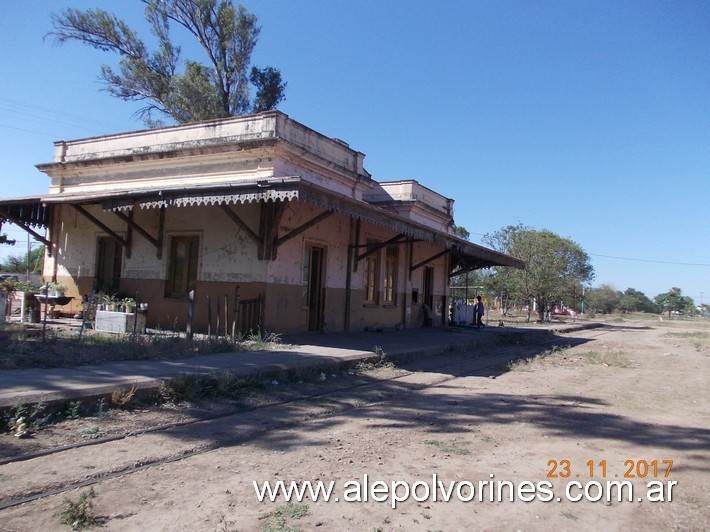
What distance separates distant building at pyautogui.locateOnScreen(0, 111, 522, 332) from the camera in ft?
42.4

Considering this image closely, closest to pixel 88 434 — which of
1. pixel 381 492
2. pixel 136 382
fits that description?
pixel 136 382

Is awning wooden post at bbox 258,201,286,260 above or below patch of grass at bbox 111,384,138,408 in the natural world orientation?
above

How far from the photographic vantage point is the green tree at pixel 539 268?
38.4 meters

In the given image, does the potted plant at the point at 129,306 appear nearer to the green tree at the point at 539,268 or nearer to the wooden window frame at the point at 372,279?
the wooden window frame at the point at 372,279

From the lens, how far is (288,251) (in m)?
13.8

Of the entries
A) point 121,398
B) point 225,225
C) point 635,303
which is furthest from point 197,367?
point 635,303

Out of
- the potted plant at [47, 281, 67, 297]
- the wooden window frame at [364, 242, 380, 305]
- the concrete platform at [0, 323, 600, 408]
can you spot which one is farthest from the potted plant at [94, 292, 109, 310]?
the wooden window frame at [364, 242, 380, 305]

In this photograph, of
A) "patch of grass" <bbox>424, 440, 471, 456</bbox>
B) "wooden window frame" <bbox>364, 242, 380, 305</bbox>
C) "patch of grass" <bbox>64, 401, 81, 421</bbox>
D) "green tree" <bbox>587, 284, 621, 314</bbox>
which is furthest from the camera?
"green tree" <bbox>587, 284, 621, 314</bbox>

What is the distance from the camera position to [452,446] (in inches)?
212

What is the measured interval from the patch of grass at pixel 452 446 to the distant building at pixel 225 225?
6.36 meters

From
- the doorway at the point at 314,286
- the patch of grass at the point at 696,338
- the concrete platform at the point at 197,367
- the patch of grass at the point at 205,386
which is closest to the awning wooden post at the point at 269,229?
the doorway at the point at 314,286

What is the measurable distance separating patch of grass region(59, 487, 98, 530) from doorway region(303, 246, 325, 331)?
11.4m

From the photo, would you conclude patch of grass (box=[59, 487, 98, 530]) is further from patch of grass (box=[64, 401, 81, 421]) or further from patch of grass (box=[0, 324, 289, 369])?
patch of grass (box=[0, 324, 289, 369])

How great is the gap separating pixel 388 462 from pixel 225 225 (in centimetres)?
1020
